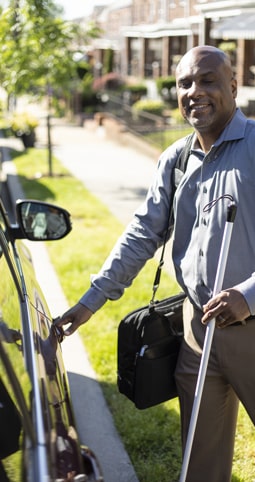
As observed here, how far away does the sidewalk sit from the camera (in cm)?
386

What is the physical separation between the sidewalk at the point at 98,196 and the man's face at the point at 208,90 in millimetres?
1820

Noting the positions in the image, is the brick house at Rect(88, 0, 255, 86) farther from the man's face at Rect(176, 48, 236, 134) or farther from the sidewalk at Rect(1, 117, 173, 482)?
the man's face at Rect(176, 48, 236, 134)

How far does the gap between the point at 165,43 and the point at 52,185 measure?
2299 centimetres

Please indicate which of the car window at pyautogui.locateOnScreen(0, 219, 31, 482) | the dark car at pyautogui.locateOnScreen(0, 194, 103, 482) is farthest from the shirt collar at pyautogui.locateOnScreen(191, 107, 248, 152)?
the car window at pyautogui.locateOnScreen(0, 219, 31, 482)

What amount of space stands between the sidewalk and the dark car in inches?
49.9

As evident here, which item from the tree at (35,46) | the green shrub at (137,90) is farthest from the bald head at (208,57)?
the green shrub at (137,90)

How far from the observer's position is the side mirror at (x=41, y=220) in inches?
143

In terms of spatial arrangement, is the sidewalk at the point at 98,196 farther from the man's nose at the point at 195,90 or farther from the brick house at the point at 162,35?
the brick house at the point at 162,35

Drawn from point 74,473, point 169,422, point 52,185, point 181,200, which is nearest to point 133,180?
point 52,185

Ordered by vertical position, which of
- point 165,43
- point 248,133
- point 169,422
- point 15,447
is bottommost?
point 165,43

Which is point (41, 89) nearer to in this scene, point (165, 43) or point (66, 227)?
point (66, 227)

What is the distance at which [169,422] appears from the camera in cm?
416

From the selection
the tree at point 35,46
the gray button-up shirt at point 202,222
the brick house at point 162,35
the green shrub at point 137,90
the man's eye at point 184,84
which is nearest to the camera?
the gray button-up shirt at point 202,222

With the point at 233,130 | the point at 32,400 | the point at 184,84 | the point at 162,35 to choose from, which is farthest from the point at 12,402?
the point at 162,35
